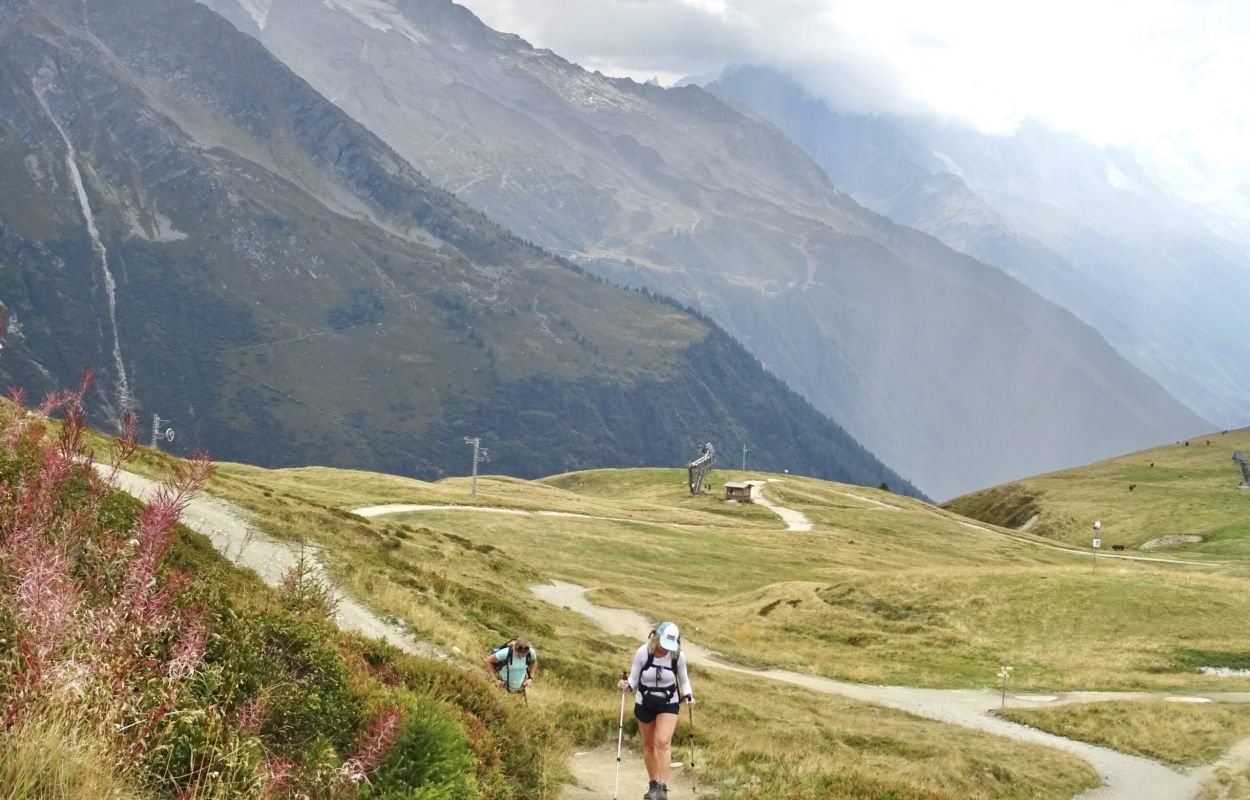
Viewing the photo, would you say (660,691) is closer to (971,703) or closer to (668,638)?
(668,638)

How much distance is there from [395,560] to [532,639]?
790 centimetres

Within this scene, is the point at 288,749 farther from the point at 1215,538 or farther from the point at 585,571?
the point at 1215,538

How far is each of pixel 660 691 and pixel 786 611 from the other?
42.3 metres

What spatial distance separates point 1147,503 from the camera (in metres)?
121

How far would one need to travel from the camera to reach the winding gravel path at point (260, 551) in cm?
2549

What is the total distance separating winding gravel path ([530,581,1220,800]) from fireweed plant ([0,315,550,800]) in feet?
27.6

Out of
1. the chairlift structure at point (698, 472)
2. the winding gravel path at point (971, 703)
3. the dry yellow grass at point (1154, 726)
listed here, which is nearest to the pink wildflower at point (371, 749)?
the winding gravel path at point (971, 703)

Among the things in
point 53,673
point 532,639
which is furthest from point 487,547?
point 53,673

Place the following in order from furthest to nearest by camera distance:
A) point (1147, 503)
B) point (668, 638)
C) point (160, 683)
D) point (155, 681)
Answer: point (1147, 503)
point (668, 638)
point (160, 683)
point (155, 681)

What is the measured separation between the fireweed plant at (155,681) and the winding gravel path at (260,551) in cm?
1195

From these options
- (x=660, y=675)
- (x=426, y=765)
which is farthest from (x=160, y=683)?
(x=660, y=675)

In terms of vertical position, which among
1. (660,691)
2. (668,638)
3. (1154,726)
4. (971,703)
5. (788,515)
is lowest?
(971,703)

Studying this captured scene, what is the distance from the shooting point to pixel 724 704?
29.9m

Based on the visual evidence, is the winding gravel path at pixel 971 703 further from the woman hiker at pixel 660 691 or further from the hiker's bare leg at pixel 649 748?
the woman hiker at pixel 660 691
